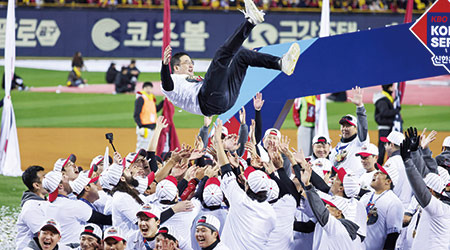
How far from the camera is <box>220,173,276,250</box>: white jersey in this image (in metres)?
6.39

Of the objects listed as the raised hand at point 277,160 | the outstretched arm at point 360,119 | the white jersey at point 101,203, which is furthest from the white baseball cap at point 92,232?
the outstretched arm at point 360,119

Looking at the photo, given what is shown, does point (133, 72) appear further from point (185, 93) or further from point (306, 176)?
point (306, 176)

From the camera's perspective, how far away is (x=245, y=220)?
6.45m

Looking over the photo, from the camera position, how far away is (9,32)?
1330 cm

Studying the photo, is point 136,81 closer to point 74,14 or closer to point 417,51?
point 74,14

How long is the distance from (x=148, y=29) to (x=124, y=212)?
22.9 meters

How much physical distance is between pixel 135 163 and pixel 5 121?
5929 mm

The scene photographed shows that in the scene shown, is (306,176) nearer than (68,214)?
Yes

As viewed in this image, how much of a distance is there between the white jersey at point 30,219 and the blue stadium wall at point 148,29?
22.2 meters

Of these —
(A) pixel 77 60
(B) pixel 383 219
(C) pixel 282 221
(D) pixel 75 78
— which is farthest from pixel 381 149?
→ (D) pixel 75 78

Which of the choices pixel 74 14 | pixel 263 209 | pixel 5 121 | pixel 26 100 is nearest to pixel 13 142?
pixel 5 121

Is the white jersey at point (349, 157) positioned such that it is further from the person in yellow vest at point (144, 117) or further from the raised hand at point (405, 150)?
the person in yellow vest at point (144, 117)

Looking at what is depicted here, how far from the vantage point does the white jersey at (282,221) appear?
6605 mm

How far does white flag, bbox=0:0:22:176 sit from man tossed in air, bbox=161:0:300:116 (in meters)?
6.87
